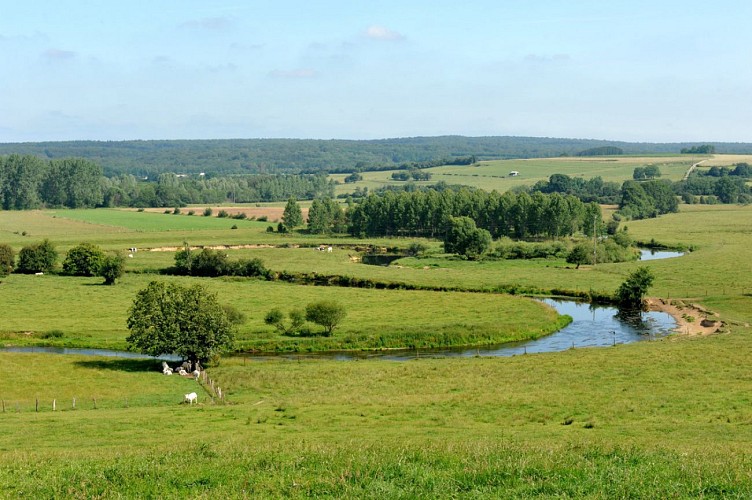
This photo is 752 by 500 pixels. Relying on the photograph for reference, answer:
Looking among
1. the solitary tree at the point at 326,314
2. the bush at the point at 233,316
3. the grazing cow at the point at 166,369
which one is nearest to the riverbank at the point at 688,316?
the solitary tree at the point at 326,314

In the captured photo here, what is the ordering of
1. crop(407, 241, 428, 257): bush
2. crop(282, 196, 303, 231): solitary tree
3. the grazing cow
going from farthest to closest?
1. crop(282, 196, 303, 231): solitary tree
2. crop(407, 241, 428, 257): bush
3. the grazing cow

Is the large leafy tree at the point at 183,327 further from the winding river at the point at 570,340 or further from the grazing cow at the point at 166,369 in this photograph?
the winding river at the point at 570,340

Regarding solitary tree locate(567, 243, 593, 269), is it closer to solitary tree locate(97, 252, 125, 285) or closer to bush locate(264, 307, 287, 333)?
bush locate(264, 307, 287, 333)

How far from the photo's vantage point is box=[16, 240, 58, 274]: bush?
9506cm

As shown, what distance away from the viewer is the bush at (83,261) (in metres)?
91.8

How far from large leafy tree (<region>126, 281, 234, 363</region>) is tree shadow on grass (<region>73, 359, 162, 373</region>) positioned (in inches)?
33.5

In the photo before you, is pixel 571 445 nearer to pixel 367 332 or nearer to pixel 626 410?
pixel 626 410

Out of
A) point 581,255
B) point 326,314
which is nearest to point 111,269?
point 326,314

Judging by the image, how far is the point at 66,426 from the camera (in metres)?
32.7

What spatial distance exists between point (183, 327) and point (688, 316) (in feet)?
132

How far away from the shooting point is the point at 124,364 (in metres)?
50.8

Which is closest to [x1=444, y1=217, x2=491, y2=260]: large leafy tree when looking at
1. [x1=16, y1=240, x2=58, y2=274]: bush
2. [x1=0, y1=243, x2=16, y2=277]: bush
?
[x1=16, y1=240, x2=58, y2=274]: bush

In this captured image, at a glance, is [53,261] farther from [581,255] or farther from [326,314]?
[581,255]

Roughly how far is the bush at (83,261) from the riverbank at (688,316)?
189 ft
